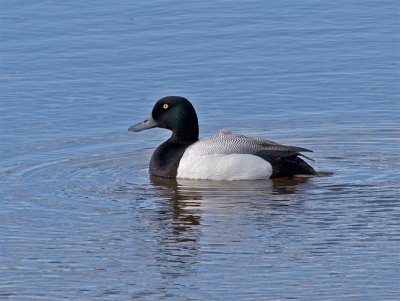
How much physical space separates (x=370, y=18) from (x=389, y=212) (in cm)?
886

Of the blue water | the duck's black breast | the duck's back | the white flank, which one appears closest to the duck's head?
the duck's black breast

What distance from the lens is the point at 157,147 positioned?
15.2 meters

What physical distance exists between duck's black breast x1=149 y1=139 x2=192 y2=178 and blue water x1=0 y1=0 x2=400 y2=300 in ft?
0.80

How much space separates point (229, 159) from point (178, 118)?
104cm

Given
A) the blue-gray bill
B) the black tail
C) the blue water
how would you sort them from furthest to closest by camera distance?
the blue-gray bill → the black tail → the blue water

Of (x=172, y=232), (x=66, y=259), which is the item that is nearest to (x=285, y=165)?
(x=172, y=232)

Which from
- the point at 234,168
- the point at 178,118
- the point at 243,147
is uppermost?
the point at 178,118

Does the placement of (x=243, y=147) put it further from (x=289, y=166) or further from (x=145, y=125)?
(x=145, y=125)

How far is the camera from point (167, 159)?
47.9 feet

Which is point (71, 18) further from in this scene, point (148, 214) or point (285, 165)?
point (148, 214)

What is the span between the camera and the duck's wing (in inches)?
560

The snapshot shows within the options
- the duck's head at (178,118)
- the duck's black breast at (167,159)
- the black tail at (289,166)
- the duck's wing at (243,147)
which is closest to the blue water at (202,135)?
the black tail at (289,166)

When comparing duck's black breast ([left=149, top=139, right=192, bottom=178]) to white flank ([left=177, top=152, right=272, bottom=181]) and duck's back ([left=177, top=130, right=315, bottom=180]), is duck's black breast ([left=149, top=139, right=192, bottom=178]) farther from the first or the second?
white flank ([left=177, top=152, right=272, bottom=181])

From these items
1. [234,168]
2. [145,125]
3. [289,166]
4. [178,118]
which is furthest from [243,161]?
[145,125]
